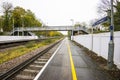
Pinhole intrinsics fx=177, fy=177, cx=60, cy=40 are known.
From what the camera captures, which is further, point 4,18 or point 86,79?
point 4,18

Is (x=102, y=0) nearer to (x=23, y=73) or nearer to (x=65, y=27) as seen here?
(x=65, y=27)

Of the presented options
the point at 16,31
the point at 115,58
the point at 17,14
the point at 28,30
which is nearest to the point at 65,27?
the point at 28,30

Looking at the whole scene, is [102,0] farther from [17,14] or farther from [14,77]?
[14,77]

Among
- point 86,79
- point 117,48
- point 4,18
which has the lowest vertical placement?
point 86,79

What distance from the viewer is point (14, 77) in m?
7.88

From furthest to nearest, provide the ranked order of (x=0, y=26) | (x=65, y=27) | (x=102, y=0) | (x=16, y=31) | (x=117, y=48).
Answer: (x=0, y=26)
(x=16, y=31)
(x=65, y=27)
(x=102, y=0)
(x=117, y=48)

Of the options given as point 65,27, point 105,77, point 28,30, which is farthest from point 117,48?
point 28,30

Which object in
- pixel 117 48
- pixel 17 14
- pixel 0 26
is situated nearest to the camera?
pixel 117 48

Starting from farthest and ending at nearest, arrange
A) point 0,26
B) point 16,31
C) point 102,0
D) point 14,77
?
point 0,26, point 16,31, point 102,0, point 14,77

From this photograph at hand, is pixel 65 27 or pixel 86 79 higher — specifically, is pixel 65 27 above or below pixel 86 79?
above

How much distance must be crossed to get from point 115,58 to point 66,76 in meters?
3.93

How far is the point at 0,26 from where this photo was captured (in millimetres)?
91188

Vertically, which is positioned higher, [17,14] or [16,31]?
[17,14]

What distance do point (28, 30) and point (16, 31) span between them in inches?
270
